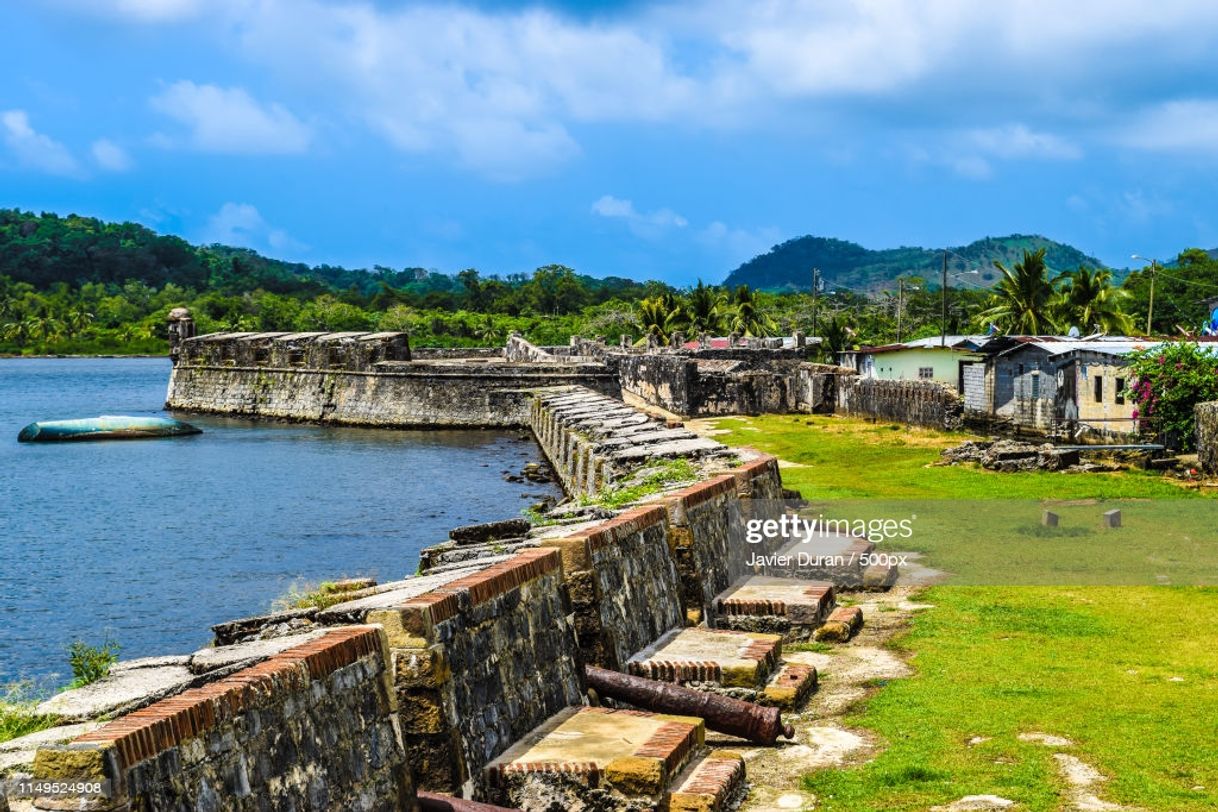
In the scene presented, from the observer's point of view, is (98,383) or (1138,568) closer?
(1138,568)

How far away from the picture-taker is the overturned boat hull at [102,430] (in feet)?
176

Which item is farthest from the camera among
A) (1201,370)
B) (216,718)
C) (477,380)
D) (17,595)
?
(477,380)

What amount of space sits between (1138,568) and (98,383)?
325 ft

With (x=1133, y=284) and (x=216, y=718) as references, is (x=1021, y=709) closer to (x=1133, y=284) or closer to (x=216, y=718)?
(x=216, y=718)

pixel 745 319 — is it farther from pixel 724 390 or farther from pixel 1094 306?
pixel 724 390

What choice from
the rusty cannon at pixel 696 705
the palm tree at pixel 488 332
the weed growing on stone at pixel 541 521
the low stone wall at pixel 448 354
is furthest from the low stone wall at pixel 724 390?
the palm tree at pixel 488 332

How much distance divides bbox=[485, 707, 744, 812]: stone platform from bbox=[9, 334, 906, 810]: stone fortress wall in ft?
0.04

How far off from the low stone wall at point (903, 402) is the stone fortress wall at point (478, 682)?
22717 mm

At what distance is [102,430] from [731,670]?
4935 centimetres

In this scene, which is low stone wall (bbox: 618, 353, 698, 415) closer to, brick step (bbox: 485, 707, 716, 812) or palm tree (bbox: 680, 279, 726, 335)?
palm tree (bbox: 680, 279, 726, 335)

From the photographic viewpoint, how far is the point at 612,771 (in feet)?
23.0


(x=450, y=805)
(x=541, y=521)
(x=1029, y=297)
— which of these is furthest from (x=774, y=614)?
(x=1029, y=297)

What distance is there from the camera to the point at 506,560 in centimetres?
847

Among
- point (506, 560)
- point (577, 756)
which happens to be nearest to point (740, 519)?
point (506, 560)
